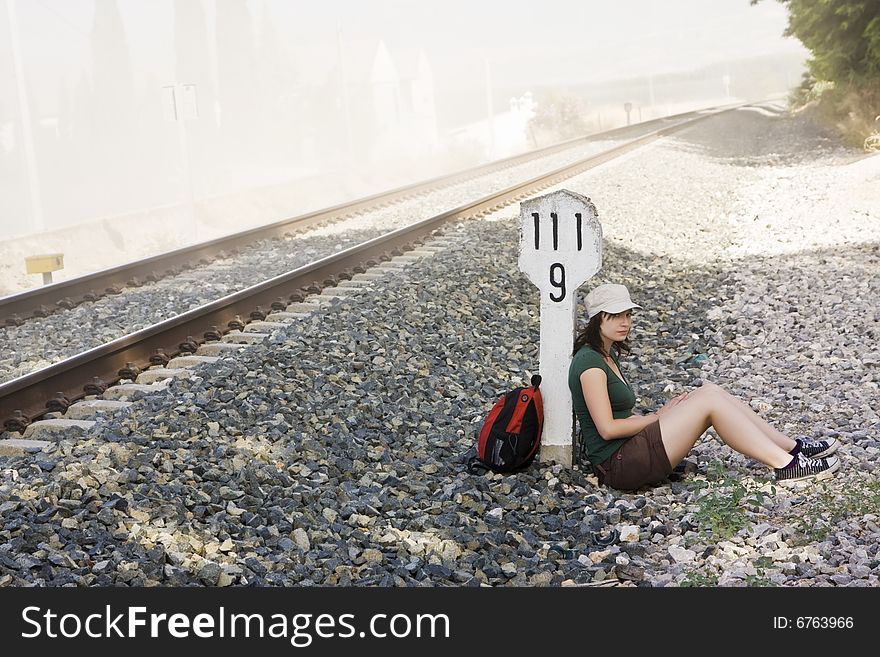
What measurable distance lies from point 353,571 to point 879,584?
81.6 inches

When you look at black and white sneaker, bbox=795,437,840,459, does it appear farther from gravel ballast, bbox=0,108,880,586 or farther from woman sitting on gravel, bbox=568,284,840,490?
gravel ballast, bbox=0,108,880,586

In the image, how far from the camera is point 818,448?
5234 mm

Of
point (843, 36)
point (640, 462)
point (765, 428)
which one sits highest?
point (843, 36)

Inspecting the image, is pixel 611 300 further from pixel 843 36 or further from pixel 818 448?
pixel 843 36

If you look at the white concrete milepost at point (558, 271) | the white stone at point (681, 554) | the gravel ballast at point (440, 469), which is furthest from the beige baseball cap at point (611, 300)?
the white stone at point (681, 554)

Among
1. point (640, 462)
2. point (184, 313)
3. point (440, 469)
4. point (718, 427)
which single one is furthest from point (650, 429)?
point (184, 313)

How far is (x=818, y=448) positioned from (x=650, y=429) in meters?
0.85

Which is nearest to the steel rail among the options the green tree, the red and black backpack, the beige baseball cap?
the red and black backpack

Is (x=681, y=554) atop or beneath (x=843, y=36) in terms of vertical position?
beneath

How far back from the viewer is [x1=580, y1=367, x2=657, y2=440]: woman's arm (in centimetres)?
527

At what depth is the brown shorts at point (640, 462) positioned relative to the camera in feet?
17.1

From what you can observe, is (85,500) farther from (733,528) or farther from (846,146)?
(846,146)

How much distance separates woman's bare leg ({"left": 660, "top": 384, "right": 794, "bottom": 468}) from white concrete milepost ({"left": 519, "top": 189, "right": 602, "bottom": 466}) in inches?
25.5
